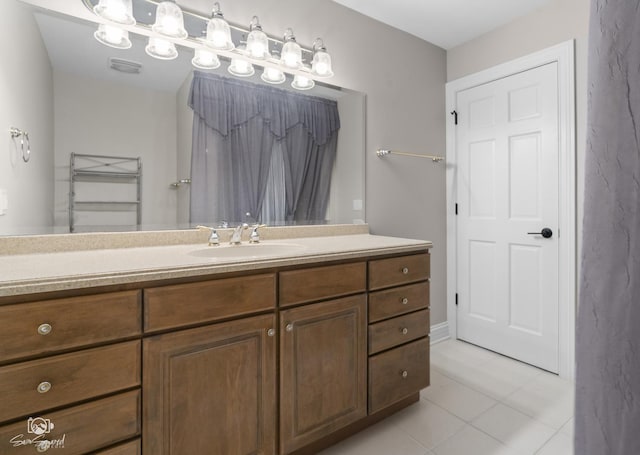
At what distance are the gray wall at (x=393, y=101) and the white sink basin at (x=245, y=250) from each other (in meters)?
0.81

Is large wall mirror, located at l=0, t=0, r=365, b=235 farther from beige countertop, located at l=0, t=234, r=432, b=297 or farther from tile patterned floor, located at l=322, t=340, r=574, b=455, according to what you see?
tile patterned floor, located at l=322, t=340, r=574, b=455

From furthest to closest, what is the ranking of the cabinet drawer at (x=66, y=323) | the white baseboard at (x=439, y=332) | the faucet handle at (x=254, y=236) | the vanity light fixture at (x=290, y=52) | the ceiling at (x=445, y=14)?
the white baseboard at (x=439, y=332)
the ceiling at (x=445, y=14)
the vanity light fixture at (x=290, y=52)
the faucet handle at (x=254, y=236)
the cabinet drawer at (x=66, y=323)

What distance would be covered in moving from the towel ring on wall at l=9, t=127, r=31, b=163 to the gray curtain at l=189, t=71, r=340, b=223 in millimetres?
619

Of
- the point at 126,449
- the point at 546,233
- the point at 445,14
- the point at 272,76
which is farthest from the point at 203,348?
the point at 445,14

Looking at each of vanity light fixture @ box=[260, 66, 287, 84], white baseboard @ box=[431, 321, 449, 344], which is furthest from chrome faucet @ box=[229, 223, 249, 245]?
white baseboard @ box=[431, 321, 449, 344]

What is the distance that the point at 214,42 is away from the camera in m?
1.64

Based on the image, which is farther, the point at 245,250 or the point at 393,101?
the point at 393,101

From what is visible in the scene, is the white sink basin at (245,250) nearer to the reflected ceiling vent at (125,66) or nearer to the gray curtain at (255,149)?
the gray curtain at (255,149)

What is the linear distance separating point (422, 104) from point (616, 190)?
2465mm

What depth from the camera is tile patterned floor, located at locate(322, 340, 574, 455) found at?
1.52 m

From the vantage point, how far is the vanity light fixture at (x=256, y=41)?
5.70 ft

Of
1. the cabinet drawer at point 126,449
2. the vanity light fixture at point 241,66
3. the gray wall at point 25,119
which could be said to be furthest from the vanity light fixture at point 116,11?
the cabinet drawer at point 126,449

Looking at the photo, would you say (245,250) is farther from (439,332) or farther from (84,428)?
(439,332)

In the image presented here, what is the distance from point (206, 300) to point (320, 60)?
1528mm
